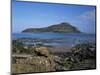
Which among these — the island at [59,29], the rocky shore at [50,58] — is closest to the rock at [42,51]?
the rocky shore at [50,58]

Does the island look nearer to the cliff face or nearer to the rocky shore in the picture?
the cliff face

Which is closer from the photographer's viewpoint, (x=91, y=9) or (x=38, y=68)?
(x=38, y=68)

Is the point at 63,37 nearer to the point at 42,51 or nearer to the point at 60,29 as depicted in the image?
the point at 60,29

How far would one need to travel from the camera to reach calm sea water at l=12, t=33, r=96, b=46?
2.51 meters

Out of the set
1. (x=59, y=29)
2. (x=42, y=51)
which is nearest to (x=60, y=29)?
(x=59, y=29)

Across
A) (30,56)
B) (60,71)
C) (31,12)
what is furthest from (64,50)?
(31,12)

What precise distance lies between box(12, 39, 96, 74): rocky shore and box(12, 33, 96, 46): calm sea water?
49mm

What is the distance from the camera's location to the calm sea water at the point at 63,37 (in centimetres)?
251

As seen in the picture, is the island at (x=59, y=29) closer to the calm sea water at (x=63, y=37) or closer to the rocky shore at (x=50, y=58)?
the calm sea water at (x=63, y=37)

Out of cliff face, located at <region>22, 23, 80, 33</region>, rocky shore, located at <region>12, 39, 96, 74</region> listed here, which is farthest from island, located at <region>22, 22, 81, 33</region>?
rocky shore, located at <region>12, 39, 96, 74</region>

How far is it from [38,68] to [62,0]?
0.85 meters

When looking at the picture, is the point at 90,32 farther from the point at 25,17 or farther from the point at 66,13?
the point at 25,17

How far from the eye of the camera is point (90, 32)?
2.74 m

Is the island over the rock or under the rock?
over
